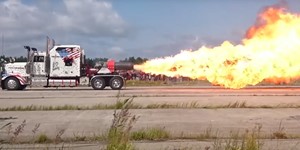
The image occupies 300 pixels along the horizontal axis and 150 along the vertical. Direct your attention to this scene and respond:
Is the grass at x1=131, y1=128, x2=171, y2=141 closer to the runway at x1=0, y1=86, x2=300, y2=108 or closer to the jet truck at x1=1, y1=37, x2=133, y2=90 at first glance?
the runway at x1=0, y1=86, x2=300, y2=108

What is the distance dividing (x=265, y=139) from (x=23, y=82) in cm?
3141

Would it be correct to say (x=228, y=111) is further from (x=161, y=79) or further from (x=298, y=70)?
(x=161, y=79)

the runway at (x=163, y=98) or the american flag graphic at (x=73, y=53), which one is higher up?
the american flag graphic at (x=73, y=53)

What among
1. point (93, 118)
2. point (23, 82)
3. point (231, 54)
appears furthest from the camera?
point (23, 82)

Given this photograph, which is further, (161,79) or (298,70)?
(161,79)

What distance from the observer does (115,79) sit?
134 ft

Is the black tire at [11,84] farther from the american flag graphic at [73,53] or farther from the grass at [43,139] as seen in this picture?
the grass at [43,139]

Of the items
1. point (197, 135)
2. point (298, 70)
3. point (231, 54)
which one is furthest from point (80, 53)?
point (197, 135)

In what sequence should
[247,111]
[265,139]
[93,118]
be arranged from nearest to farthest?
[265,139]
[93,118]
[247,111]

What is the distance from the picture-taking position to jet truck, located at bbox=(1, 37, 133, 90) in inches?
1588

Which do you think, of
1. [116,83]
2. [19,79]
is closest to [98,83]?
[116,83]

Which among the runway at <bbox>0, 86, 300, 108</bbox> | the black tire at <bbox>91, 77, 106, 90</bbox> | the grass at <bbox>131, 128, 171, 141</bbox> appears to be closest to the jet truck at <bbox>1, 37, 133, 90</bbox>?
the black tire at <bbox>91, 77, 106, 90</bbox>

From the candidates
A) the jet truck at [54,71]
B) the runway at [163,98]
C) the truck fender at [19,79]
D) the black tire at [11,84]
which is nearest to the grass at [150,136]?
the runway at [163,98]

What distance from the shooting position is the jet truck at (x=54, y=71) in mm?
40344
